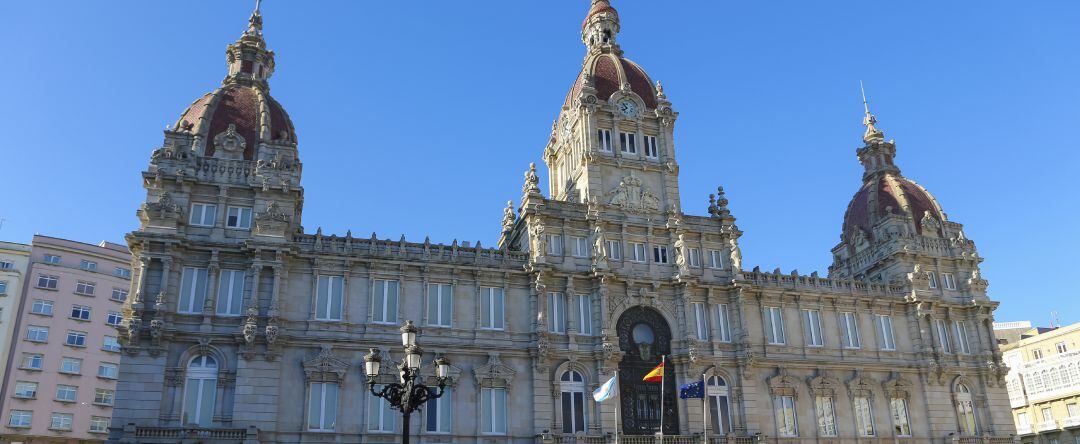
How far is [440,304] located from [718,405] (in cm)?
1822

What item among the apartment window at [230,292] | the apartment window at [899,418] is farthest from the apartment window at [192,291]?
the apartment window at [899,418]

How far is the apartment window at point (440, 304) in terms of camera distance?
46.6 m

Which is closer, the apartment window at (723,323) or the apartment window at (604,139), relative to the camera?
the apartment window at (723,323)

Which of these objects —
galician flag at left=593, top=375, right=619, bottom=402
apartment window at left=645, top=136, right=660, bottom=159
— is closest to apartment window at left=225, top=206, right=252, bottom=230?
galician flag at left=593, top=375, right=619, bottom=402

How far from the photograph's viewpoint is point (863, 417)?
176ft

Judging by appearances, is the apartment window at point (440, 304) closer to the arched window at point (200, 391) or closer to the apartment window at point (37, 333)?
the arched window at point (200, 391)

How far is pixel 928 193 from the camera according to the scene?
66438 mm

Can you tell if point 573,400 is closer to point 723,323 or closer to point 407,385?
point 723,323

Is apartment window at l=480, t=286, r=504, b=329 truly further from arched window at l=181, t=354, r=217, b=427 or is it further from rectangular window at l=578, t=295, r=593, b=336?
arched window at l=181, t=354, r=217, b=427

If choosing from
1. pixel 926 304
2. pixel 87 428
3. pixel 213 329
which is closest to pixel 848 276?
pixel 926 304

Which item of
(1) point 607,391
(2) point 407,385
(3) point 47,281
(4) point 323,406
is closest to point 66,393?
(3) point 47,281

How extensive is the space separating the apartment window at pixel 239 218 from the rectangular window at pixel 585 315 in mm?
19630

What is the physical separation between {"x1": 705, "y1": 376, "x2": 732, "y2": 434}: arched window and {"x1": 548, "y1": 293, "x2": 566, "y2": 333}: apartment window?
32.2ft

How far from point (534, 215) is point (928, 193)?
35879 mm
